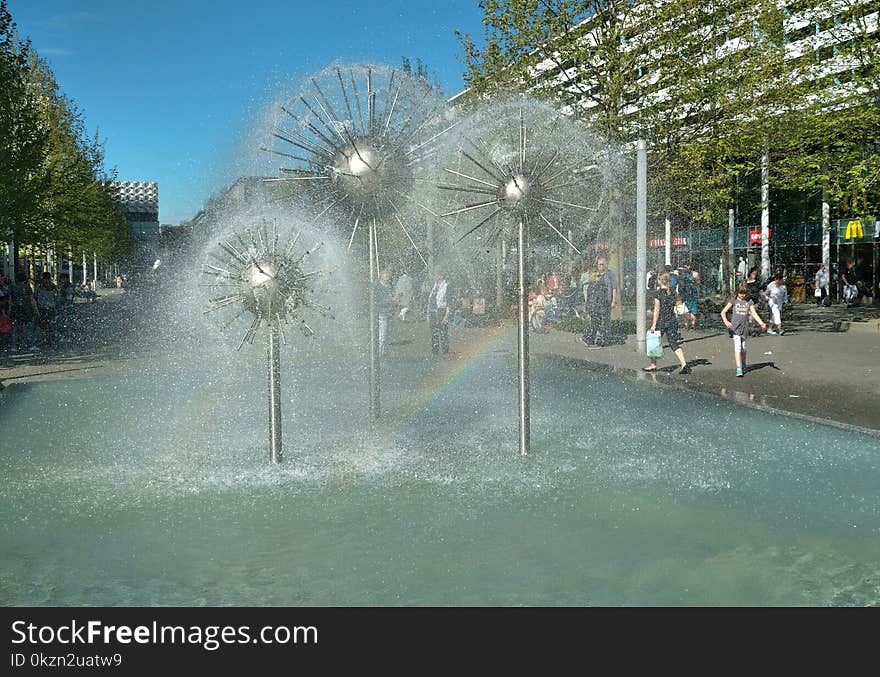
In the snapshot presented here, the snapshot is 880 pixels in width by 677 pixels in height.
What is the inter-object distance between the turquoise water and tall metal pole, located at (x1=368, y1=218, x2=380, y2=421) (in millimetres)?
403

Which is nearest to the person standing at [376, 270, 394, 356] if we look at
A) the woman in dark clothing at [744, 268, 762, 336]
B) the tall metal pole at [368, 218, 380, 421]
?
the tall metal pole at [368, 218, 380, 421]

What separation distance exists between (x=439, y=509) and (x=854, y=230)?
3658 centimetres

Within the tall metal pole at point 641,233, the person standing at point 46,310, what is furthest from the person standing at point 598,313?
the person standing at point 46,310

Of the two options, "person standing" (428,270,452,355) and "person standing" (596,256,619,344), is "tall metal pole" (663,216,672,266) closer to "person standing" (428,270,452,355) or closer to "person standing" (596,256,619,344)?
"person standing" (596,256,619,344)

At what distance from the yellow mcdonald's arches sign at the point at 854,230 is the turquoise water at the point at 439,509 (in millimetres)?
30258

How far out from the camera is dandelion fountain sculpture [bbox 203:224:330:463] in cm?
799

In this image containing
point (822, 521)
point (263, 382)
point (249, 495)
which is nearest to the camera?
point (822, 521)

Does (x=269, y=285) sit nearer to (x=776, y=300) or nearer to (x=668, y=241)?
(x=776, y=300)

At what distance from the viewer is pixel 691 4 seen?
22.5m

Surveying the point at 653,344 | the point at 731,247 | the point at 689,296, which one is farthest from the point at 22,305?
the point at 731,247
